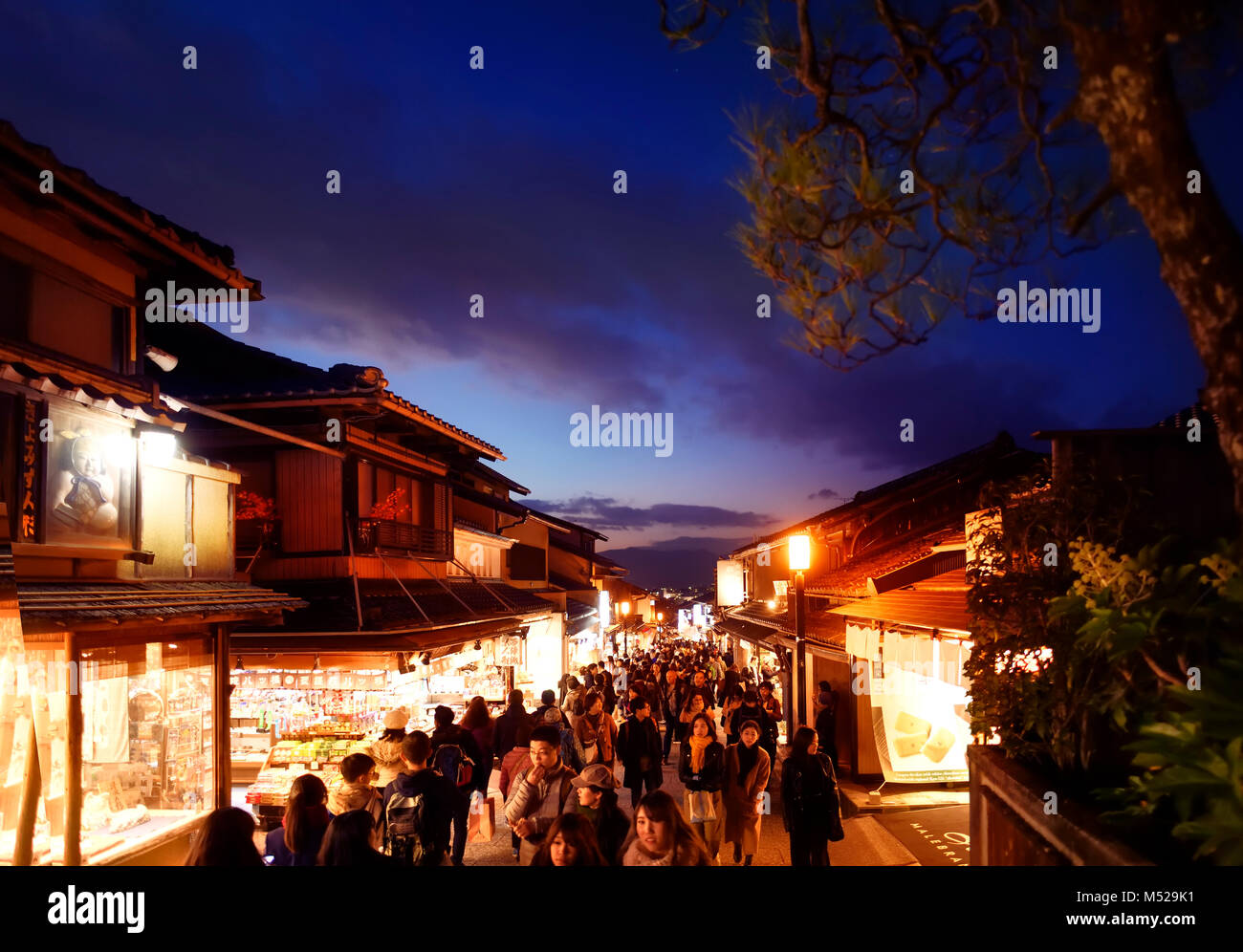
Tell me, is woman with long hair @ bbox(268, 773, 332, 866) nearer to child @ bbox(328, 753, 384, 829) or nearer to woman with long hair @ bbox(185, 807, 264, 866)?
child @ bbox(328, 753, 384, 829)

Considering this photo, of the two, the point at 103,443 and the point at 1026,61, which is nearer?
the point at 1026,61

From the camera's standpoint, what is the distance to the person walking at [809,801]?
7871mm

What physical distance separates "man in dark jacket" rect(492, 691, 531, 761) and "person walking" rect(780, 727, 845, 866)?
Result: 201 inches

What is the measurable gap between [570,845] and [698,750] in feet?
17.7

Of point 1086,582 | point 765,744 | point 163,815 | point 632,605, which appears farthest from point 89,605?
point 632,605

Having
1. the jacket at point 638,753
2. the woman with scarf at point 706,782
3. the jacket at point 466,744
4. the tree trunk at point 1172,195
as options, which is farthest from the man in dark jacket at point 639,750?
the tree trunk at point 1172,195

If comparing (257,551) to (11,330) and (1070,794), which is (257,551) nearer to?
(11,330)

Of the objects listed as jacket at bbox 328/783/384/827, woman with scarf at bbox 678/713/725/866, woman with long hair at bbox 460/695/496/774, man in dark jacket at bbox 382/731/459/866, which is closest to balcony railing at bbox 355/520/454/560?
woman with long hair at bbox 460/695/496/774

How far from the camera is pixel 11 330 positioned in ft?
23.8
